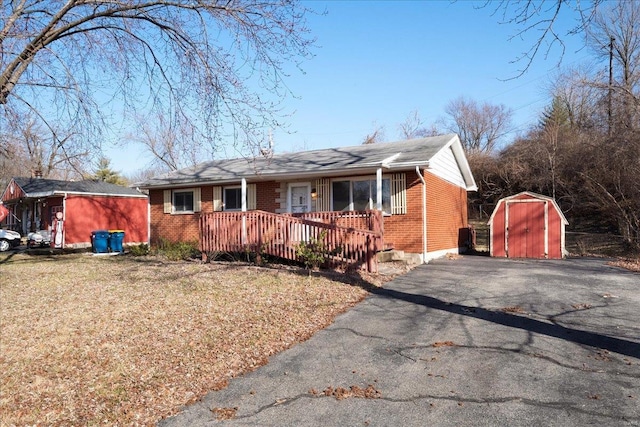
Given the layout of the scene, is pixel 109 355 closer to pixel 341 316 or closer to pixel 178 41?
pixel 341 316

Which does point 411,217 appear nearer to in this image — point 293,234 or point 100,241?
point 293,234

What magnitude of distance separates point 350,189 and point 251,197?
4.27 m

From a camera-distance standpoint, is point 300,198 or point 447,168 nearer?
point 300,198

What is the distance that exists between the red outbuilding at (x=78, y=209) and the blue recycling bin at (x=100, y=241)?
394 centimetres

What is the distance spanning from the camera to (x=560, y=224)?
1550cm

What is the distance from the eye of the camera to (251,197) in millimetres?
17031

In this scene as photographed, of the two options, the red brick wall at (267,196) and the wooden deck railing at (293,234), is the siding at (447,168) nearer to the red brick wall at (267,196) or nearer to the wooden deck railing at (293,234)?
the wooden deck railing at (293,234)

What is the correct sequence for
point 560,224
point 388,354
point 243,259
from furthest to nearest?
point 560,224
point 243,259
point 388,354

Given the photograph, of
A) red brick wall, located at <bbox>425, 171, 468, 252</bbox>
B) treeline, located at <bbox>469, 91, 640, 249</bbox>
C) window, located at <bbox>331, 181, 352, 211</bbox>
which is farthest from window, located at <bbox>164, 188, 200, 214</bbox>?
treeline, located at <bbox>469, 91, 640, 249</bbox>

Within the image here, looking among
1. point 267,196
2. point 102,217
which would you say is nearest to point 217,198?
point 267,196

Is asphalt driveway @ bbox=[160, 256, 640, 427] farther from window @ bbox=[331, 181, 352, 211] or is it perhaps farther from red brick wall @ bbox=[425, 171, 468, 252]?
window @ bbox=[331, 181, 352, 211]

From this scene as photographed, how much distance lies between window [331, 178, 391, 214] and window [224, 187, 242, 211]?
13.7 ft


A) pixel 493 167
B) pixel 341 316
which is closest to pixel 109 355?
pixel 341 316

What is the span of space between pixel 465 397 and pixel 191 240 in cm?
1551
